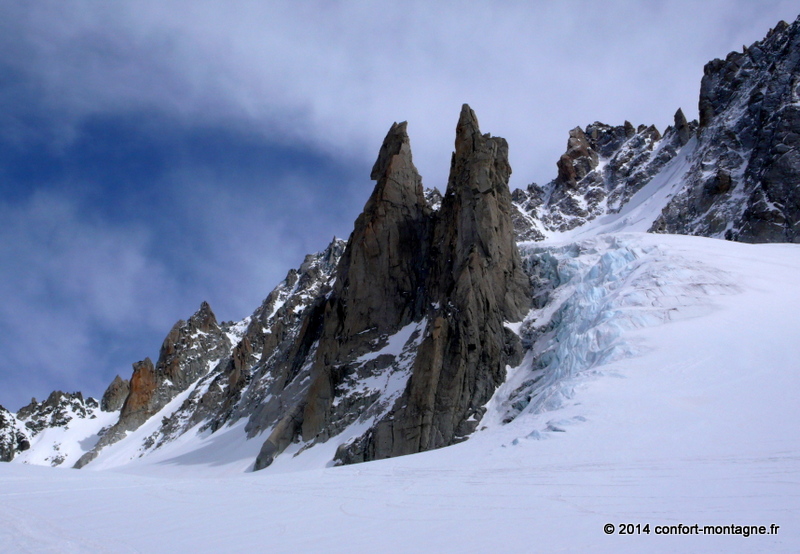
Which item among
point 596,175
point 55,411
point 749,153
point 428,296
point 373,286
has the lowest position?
point 55,411

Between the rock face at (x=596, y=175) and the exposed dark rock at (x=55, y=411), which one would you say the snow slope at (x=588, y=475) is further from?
A: the exposed dark rock at (x=55, y=411)

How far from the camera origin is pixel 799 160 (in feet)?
196

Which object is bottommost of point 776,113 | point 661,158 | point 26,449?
point 26,449

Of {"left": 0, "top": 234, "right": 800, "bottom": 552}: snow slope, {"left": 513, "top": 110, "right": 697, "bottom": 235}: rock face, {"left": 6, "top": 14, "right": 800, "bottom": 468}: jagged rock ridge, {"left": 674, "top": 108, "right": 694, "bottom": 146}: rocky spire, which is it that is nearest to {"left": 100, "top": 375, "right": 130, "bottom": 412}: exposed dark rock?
{"left": 6, "top": 14, "right": 800, "bottom": 468}: jagged rock ridge

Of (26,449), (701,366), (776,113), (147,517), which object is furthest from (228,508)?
(26,449)

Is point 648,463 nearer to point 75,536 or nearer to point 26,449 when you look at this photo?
point 75,536

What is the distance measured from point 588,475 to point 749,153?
77.0m

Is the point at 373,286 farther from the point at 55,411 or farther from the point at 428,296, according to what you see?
the point at 55,411

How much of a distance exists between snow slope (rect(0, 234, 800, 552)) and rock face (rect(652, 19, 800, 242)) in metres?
33.0

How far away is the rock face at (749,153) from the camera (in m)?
58.3

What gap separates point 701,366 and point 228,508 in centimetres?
1804

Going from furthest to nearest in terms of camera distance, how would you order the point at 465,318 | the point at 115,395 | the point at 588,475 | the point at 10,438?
1. the point at 115,395
2. the point at 10,438
3. the point at 465,318
4. the point at 588,475

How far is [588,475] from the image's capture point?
1269cm

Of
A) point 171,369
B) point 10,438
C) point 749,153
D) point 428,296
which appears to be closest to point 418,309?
point 428,296
